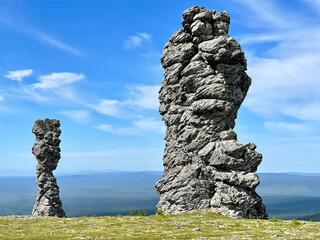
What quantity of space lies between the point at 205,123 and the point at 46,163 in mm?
66154

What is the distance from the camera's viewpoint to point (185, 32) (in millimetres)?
70000

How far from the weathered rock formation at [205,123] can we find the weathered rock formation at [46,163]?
54.2 meters

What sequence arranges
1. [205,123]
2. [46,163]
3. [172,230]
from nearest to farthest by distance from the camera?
[172,230] < [205,123] < [46,163]

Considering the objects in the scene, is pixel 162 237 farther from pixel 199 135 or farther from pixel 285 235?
pixel 199 135

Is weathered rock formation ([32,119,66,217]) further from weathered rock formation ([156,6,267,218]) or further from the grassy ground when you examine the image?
the grassy ground

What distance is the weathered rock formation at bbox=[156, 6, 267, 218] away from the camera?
59906 mm

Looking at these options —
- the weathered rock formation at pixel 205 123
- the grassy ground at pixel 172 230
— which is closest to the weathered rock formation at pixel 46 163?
the weathered rock formation at pixel 205 123

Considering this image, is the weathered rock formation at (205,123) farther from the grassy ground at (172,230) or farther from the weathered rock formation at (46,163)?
the weathered rock formation at (46,163)

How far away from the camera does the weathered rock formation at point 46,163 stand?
106125mm

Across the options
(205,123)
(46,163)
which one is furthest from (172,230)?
(46,163)

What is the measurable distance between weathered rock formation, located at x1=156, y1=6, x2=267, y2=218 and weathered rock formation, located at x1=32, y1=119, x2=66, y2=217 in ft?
178

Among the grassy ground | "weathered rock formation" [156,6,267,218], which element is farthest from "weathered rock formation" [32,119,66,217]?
the grassy ground

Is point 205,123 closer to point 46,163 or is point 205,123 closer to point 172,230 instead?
point 172,230

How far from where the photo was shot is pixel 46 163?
108188 mm
